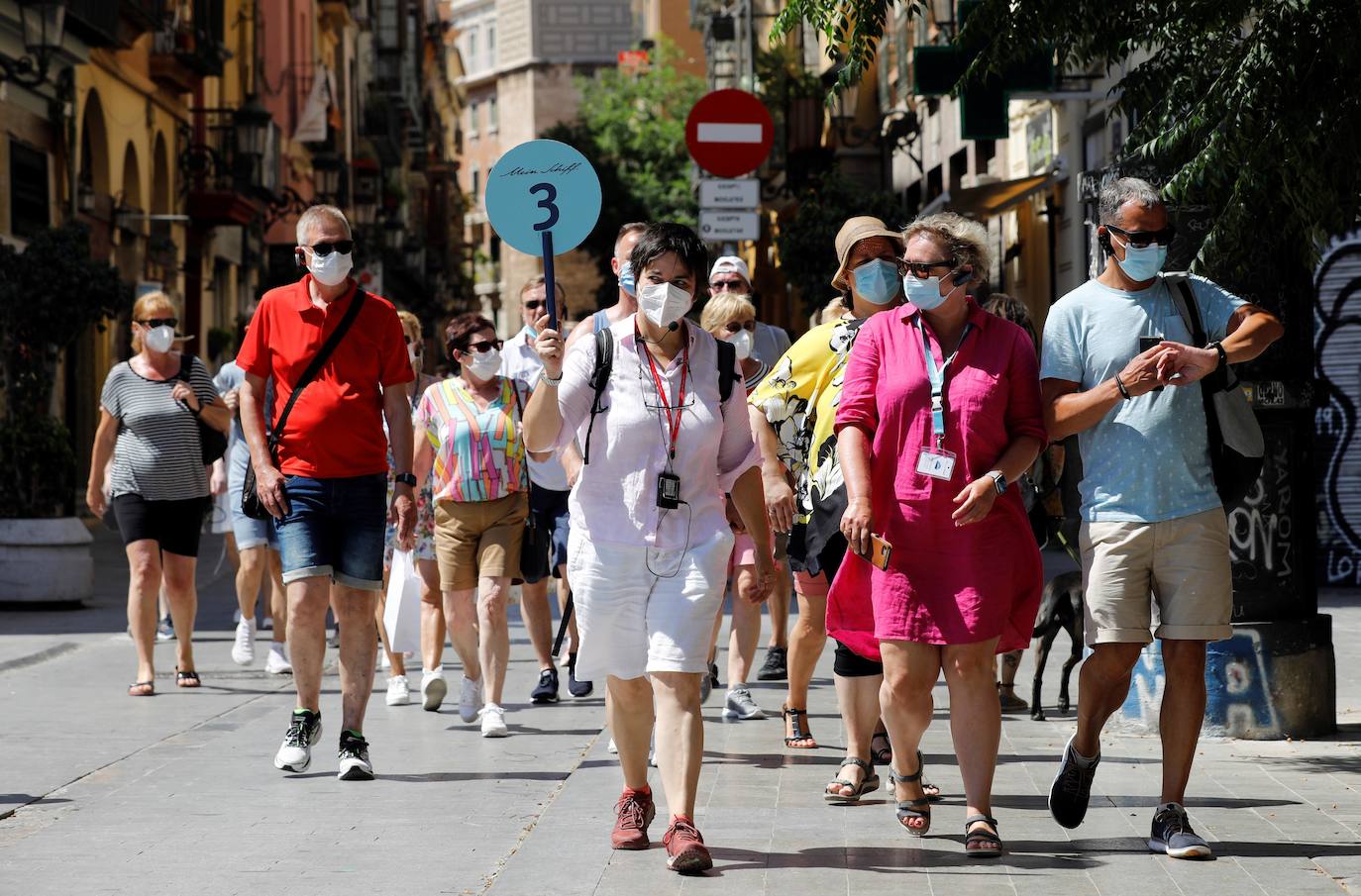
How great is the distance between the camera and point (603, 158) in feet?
193

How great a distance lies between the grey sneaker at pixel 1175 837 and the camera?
19.3 feet

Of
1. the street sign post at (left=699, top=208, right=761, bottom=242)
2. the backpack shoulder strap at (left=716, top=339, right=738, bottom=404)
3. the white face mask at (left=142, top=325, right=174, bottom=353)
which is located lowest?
the backpack shoulder strap at (left=716, top=339, right=738, bottom=404)

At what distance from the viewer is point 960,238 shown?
6.38m

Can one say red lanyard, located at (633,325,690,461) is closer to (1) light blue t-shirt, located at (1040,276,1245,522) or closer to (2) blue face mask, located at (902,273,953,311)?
(2) blue face mask, located at (902,273,953,311)

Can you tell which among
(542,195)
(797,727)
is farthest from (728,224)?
(542,195)

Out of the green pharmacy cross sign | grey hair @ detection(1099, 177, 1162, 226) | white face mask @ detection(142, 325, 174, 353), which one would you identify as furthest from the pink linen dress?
the green pharmacy cross sign

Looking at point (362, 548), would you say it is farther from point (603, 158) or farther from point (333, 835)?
point (603, 158)

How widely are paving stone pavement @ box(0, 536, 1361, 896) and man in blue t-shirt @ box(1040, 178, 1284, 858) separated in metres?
0.38

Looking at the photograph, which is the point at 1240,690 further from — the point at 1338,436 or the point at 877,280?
the point at 1338,436

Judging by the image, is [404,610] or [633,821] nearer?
[633,821]

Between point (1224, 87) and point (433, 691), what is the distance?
4.70 meters

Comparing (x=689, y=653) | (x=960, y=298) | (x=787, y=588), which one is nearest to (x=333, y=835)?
(x=689, y=653)

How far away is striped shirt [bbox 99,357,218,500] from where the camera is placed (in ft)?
34.3

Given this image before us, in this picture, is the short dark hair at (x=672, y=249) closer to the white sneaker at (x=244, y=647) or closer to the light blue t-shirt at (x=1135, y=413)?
the light blue t-shirt at (x=1135, y=413)
